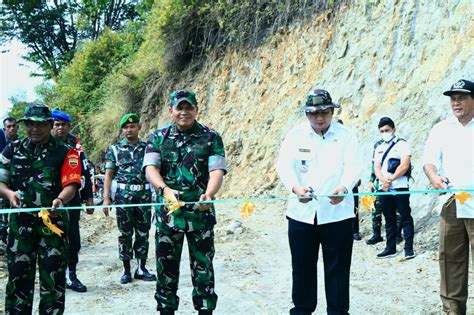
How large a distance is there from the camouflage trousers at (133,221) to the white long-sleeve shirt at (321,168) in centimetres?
277

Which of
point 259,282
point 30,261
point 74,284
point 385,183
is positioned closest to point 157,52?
point 385,183

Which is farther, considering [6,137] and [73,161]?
[6,137]

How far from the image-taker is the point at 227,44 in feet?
67.2

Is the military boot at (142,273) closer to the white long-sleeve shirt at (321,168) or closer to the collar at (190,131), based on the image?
the collar at (190,131)

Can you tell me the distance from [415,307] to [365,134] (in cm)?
736

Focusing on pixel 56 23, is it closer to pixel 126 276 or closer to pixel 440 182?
pixel 126 276

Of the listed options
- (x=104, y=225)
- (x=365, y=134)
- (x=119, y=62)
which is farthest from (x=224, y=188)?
(x=119, y=62)

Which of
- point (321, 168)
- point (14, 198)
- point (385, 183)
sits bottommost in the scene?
point (385, 183)

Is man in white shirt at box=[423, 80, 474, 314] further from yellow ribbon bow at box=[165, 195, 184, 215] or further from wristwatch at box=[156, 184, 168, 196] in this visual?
wristwatch at box=[156, 184, 168, 196]

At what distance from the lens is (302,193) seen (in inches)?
191

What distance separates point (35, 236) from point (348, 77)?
10877 mm

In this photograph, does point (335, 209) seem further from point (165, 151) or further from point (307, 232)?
point (165, 151)

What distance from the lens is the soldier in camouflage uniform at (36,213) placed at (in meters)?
5.06

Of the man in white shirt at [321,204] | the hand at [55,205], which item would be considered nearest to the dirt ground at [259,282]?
the man in white shirt at [321,204]
